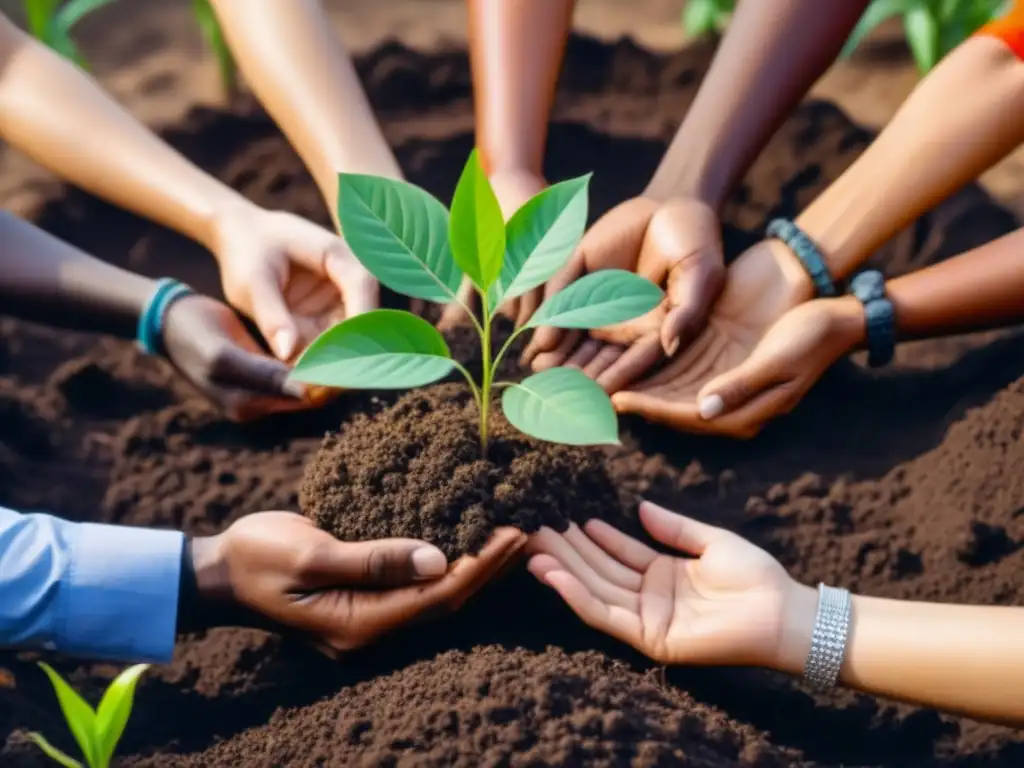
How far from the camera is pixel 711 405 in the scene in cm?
134


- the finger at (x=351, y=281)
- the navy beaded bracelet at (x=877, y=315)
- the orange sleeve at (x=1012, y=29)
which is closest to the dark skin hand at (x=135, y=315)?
the finger at (x=351, y=281)

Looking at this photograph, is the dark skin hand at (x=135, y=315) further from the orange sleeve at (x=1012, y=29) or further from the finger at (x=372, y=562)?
the orange sleeve at (x=1012, y=29)

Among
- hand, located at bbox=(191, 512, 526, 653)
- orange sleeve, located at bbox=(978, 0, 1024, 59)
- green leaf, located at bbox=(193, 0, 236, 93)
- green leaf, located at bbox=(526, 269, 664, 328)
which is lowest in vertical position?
hand, located at bbox=(191, 512, 526, 653)

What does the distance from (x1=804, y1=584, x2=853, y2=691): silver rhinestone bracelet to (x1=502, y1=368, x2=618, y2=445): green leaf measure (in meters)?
0.31

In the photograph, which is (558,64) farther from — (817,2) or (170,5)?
(170,5)

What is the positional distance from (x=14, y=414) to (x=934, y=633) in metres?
1.23

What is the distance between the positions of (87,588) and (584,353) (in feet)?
2.20

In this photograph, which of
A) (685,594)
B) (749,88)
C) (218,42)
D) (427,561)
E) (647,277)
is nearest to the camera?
(427,561)

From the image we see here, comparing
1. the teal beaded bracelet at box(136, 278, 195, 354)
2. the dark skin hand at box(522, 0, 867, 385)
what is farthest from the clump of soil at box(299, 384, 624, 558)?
the teal beaded bracelet at box(136, 278, 195, 354)

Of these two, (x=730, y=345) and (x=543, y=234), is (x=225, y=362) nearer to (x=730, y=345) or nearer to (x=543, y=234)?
(x=543, y=234)

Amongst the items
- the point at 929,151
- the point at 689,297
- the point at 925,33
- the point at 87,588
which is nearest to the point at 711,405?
the point at 689,297

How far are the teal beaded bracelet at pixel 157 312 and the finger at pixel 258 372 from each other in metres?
0.14

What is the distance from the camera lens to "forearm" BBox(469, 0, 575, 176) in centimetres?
156

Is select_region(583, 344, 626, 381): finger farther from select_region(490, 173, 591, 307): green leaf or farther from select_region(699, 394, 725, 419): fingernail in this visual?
select_region(490, 173, 591, 307): green leaf
